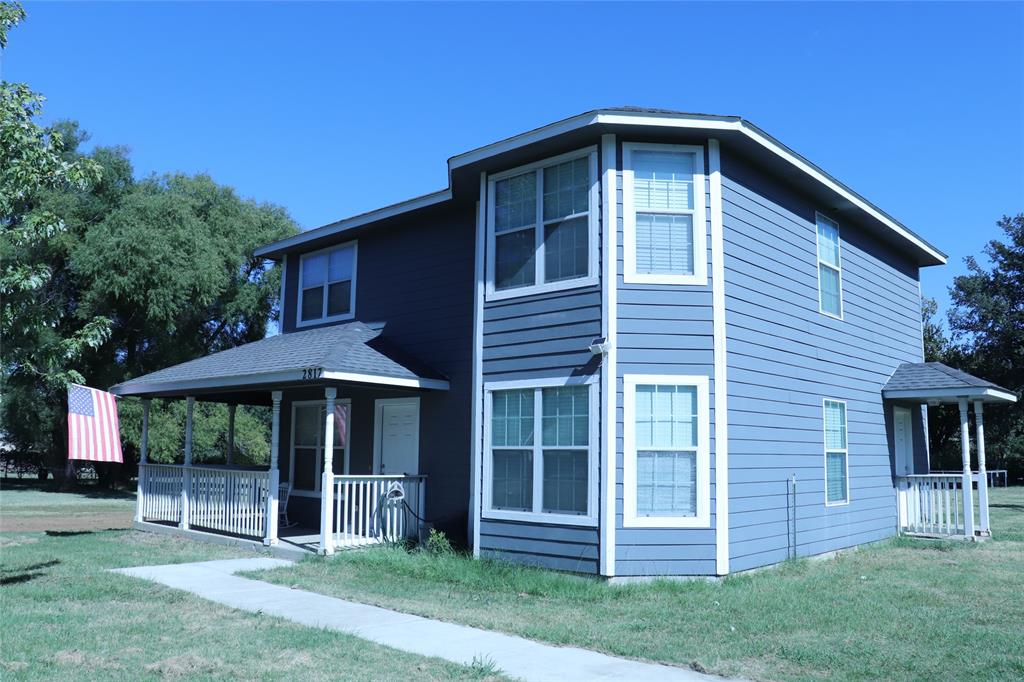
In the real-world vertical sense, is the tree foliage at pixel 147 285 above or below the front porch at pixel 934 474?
above

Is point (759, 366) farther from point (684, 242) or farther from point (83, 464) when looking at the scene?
point (83, 464)

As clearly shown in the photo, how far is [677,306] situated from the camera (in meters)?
10.3

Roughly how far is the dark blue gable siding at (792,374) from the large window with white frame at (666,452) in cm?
44

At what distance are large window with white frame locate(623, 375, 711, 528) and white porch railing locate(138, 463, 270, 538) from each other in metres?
6.07

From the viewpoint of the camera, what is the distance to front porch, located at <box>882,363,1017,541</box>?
1377cm

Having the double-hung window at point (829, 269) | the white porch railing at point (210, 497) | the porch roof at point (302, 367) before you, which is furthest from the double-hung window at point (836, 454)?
the white porch railing at point (210, 497)

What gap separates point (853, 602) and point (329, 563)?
6443mm

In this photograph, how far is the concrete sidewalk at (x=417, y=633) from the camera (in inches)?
247

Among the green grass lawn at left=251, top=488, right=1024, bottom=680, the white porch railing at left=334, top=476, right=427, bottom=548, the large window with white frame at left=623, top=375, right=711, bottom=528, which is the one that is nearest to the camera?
the green grass lawn at left=251, top=488, right=1024, bottom=680

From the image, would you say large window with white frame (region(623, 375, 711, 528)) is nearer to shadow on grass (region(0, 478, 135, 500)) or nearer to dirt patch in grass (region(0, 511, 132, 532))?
dirt patch in grass (region(0, 511, 132, 532))

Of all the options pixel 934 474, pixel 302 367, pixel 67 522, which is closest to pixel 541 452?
pixel 302 367

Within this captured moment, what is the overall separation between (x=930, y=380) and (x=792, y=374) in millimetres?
4233

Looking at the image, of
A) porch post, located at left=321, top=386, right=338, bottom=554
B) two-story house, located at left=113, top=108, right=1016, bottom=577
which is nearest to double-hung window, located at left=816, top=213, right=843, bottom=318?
two-story house, located at left=113, top=108, right=1016, bottom=577

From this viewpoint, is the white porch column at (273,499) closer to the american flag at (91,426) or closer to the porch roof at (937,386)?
the american flag at (91,426)
